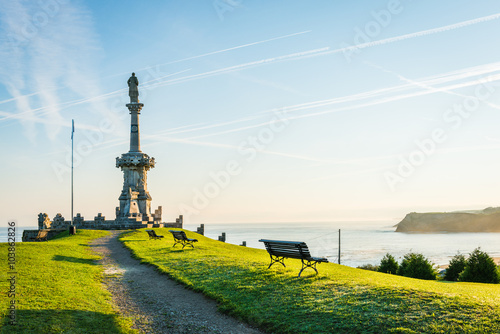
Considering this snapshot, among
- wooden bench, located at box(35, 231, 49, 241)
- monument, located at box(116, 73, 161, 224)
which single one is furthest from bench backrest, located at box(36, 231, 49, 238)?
monument, located at box(116, 73, 161, 224)

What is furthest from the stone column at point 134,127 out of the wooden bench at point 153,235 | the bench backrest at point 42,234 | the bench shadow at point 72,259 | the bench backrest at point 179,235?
the bench shadow at point 72,259

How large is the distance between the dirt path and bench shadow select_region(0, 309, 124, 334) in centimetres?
→ 69

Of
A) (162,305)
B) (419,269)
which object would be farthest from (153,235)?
(419,269)

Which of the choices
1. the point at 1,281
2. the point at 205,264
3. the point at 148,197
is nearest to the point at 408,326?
the point at 205,264

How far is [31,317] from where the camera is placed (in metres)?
7.72

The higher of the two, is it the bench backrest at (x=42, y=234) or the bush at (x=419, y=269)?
the bench backrest at (x=42, y=234)

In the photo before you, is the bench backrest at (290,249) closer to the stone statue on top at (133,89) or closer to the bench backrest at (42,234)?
the bench backrest at (42,234)

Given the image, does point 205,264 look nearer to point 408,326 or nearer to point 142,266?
point 142,266

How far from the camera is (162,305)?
9.98 m

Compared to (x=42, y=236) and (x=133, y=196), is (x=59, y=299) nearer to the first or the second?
(x=42, y=236)

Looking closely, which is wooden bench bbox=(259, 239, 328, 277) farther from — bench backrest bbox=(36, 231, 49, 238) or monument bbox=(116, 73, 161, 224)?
monument bbox=(116, 73, 161, 224)

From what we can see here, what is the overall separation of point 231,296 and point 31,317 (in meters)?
4.94

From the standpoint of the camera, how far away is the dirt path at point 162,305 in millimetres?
8234

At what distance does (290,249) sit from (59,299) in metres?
7.33
